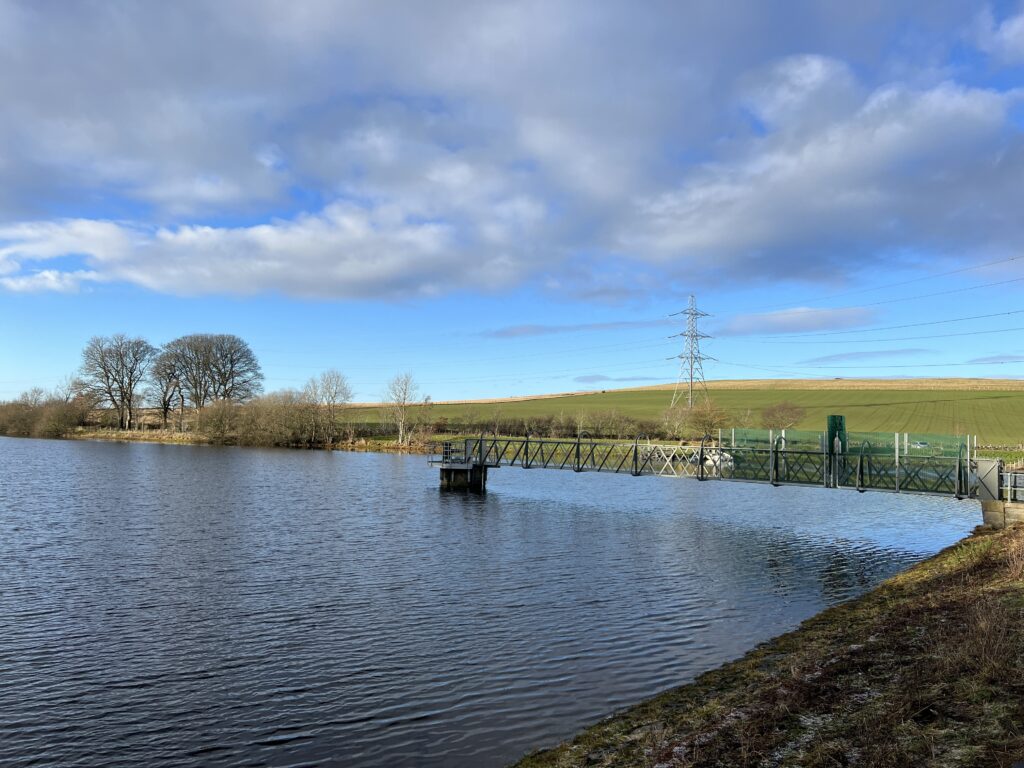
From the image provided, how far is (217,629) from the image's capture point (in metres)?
14.5

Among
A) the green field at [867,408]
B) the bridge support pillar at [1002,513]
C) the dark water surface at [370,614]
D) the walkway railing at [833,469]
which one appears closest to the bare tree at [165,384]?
the green field at [867,408]

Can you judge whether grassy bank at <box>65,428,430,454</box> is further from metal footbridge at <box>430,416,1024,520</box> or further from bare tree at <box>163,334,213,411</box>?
metal footbridge at <box>430,416,1024,520</box>

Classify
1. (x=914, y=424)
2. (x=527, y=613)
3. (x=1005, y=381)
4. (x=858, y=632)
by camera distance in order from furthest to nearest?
(x=1005, y=381)
(x=914, y=424)
(x=527, y=613)
(x=858, y=632)

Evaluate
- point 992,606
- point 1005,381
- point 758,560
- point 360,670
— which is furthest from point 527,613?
point 1005,381

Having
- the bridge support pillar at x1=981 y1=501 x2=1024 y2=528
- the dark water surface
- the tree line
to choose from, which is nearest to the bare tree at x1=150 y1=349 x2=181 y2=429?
the tree line

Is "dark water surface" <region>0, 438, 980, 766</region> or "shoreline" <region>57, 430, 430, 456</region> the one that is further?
"shoreline" <region>57, 430, 430, 456</region>

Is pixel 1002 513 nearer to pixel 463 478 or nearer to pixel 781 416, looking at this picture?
pixel 463 478

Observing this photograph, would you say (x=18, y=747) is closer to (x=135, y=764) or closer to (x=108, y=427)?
(x=135, y=764)

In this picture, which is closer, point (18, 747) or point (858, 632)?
point (18, 747)

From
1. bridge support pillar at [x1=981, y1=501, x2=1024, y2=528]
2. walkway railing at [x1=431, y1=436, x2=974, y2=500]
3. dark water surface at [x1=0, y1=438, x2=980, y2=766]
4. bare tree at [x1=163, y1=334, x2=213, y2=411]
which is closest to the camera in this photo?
dark water surface at [x1=0, y1=438, x2=980, y2=766]

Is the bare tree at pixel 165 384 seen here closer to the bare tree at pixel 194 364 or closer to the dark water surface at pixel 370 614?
the bare tree at pixel 194 364

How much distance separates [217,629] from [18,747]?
5261mm

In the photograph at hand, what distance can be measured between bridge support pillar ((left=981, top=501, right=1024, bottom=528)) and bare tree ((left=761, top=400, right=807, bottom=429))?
61.5 meters

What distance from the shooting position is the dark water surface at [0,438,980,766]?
32.8 feet
